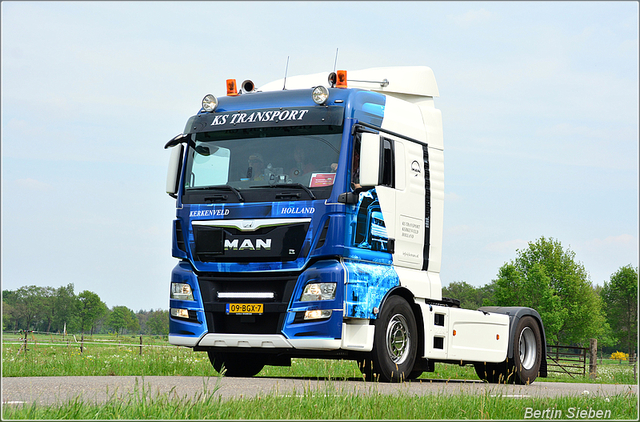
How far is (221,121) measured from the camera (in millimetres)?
11008

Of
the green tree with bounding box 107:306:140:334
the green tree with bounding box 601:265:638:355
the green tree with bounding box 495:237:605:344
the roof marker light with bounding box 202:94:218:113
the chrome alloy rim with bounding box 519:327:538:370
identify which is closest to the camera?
the roof marker light with bounding box 202:94:218:113

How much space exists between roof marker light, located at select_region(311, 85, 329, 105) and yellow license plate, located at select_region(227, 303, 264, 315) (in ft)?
9.09

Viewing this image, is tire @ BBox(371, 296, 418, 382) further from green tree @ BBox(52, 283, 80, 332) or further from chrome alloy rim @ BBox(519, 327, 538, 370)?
green tree @ BBox(52, 283, 80, 332)

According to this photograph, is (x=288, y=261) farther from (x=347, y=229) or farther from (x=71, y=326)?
(x=71, y=326)

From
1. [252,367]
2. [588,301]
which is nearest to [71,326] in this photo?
[588,301]

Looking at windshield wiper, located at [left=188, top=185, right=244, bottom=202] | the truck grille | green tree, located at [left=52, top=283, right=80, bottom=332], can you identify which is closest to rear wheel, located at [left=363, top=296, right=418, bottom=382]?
the truck grille

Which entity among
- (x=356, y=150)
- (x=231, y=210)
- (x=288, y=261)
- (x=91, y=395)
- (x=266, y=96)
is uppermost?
(x=266, y=96)

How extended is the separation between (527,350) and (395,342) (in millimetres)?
4515

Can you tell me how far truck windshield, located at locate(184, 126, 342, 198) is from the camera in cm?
1023

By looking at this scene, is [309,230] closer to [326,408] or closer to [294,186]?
[294,186]

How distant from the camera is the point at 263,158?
34.6ft

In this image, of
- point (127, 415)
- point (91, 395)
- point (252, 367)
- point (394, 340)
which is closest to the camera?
point (127, 415)

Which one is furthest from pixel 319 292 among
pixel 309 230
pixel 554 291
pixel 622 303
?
pixel 622 303

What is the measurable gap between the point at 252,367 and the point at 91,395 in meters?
5.17
